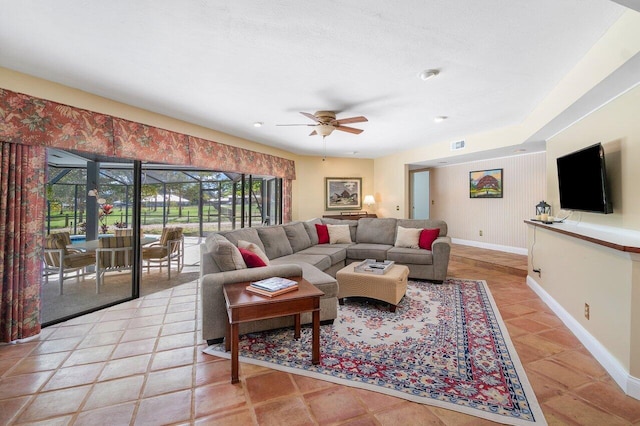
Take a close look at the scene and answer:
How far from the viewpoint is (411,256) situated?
422 centimetres

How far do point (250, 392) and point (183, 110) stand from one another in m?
3.29

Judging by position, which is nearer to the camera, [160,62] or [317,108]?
[160,62]

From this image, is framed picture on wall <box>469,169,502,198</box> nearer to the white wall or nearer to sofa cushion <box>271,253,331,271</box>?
the white wall

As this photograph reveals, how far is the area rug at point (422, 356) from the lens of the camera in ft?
5.72

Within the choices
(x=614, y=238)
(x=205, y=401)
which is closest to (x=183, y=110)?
(x=205, y=401)

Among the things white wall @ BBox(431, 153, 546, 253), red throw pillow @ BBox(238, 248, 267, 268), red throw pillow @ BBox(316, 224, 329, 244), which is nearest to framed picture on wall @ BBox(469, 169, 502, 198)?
white wall @ BBox(431, 153, 546, 253)

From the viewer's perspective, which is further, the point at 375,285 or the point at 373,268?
the point at 373,268

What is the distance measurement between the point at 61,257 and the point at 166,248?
132 centimetres

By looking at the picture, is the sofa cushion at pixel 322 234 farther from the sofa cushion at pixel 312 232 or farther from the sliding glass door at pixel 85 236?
the sliding glass door at pixel 85 236

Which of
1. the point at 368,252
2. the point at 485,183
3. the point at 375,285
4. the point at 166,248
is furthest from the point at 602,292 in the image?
the point at 166,248

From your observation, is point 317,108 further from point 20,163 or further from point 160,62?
point 20,163

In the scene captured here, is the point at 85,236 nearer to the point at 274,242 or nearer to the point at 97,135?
the point at 97,135

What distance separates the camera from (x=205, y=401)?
1.74 metres

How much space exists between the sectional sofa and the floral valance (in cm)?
140
